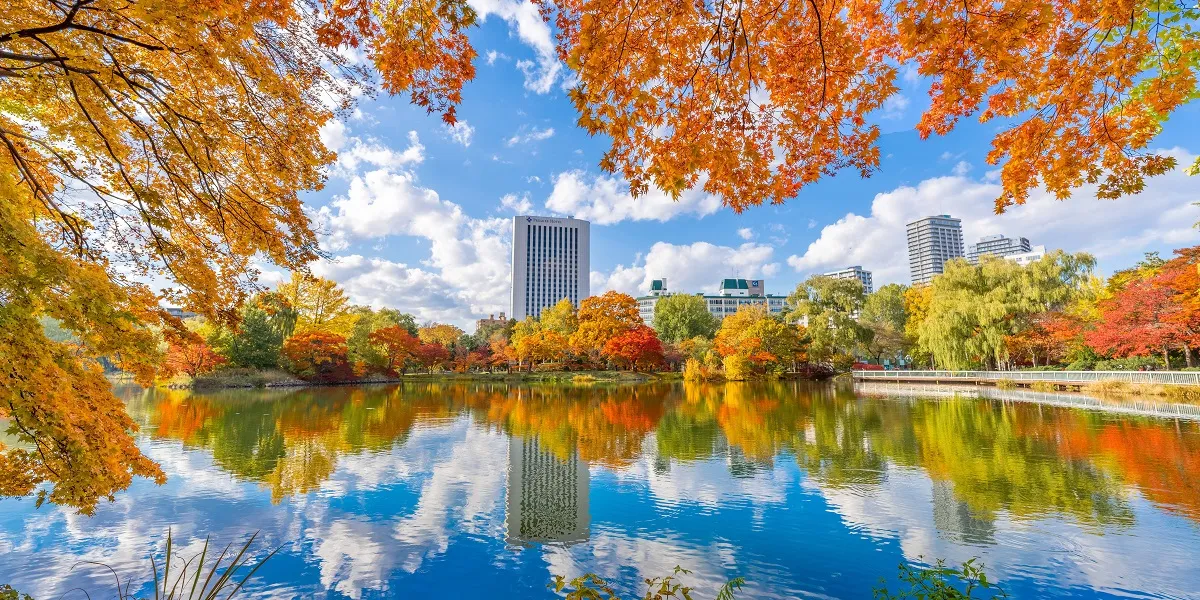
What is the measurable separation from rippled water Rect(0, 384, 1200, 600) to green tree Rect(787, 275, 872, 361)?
2002 centimetres

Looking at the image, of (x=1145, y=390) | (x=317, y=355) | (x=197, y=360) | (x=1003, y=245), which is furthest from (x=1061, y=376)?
(x=1003, y=245)

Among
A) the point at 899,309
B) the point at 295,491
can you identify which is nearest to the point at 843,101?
the point at 295,491

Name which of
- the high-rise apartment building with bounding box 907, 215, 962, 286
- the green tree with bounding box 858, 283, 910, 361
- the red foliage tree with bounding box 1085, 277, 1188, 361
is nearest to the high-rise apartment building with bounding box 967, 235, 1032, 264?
the high-rise apartment building with bounding box 907, 215, 962, 286

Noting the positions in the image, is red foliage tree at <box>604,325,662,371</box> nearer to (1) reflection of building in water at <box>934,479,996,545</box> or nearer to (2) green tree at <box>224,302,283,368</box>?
(2) green tree at <box>224,302,283,368</box>

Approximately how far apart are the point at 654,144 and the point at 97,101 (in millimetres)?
3989

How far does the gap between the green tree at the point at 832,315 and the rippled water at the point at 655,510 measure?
788 inches

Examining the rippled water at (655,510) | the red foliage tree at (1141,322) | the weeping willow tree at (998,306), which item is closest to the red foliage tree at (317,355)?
the rippled water at (655,510)

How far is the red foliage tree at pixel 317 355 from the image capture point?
26250mm

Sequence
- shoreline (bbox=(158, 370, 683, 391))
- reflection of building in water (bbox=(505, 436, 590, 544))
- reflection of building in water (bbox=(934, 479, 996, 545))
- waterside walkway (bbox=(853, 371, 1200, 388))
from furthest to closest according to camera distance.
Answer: shoreline (bbox=(158, 370, 683, 391)), waterside walkway (bbox=(853, 371, 1200, 388)), reflection of building in water (bbox=(505, 436, 590, 544)), reflection of building in water (bbox=(934, 479, 996, 545))

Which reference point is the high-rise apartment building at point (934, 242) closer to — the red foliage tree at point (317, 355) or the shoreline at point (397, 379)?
the shoreline at point (397, 379)

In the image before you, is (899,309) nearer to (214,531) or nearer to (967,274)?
(967,274)

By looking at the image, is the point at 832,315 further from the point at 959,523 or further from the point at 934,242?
the point at 934,242

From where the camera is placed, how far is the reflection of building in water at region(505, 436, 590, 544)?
5180mm

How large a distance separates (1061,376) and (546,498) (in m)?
22.4
